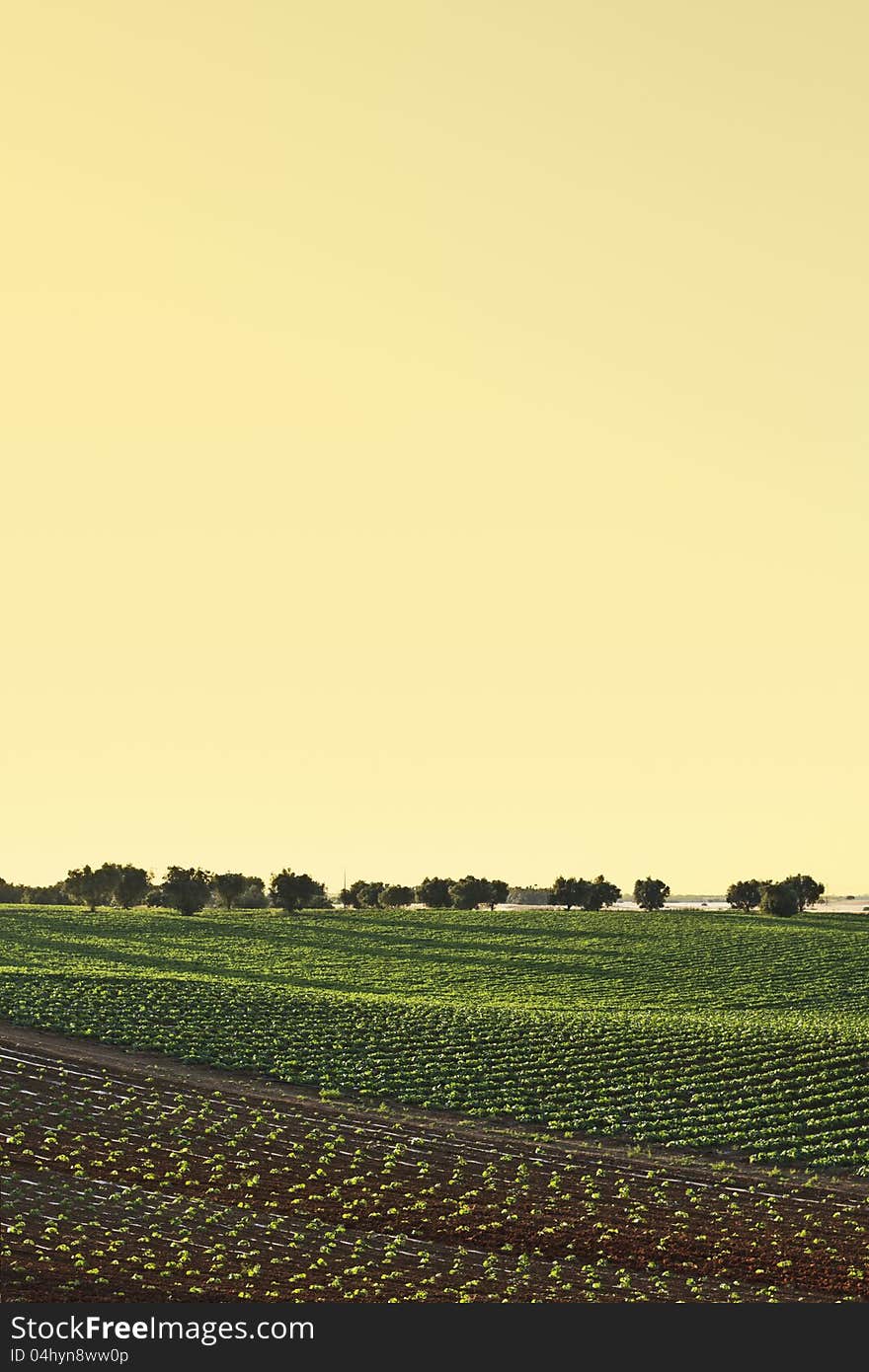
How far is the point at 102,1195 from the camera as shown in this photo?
128ft

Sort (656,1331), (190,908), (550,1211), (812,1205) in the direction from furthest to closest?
(190,908), (812,1205), (550,1211), (656,1331)

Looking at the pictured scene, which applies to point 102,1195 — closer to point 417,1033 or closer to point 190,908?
point 417,1033

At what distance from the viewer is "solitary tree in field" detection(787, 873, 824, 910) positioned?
15527 cm

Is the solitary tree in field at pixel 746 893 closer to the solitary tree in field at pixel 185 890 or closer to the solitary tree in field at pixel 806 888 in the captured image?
the solitary tree in field at pixel 806 888

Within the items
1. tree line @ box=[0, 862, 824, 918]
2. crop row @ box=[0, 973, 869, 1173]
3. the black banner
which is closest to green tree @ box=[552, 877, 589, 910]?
tree line @ box=[0, 862, 824, 918]

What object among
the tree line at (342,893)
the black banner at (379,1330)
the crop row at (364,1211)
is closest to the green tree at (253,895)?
the tree line at (342,893)

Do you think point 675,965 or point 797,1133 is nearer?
point 797,1133

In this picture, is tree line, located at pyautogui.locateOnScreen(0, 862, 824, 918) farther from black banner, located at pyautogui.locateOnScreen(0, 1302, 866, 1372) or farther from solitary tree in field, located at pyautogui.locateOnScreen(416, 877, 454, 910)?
black banner, located at pyautogui.locateOnScreen(0, 1302, 866, 1372)

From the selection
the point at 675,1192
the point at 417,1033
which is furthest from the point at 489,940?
the point at 675,1192

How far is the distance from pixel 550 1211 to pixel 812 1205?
29.6 ft

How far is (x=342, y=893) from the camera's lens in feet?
537

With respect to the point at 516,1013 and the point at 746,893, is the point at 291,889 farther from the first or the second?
the point at 516,1013

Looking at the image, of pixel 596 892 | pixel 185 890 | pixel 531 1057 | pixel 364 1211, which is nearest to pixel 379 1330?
pixel 364 1211

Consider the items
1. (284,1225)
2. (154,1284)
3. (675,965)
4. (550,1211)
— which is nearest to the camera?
(154,1284)
